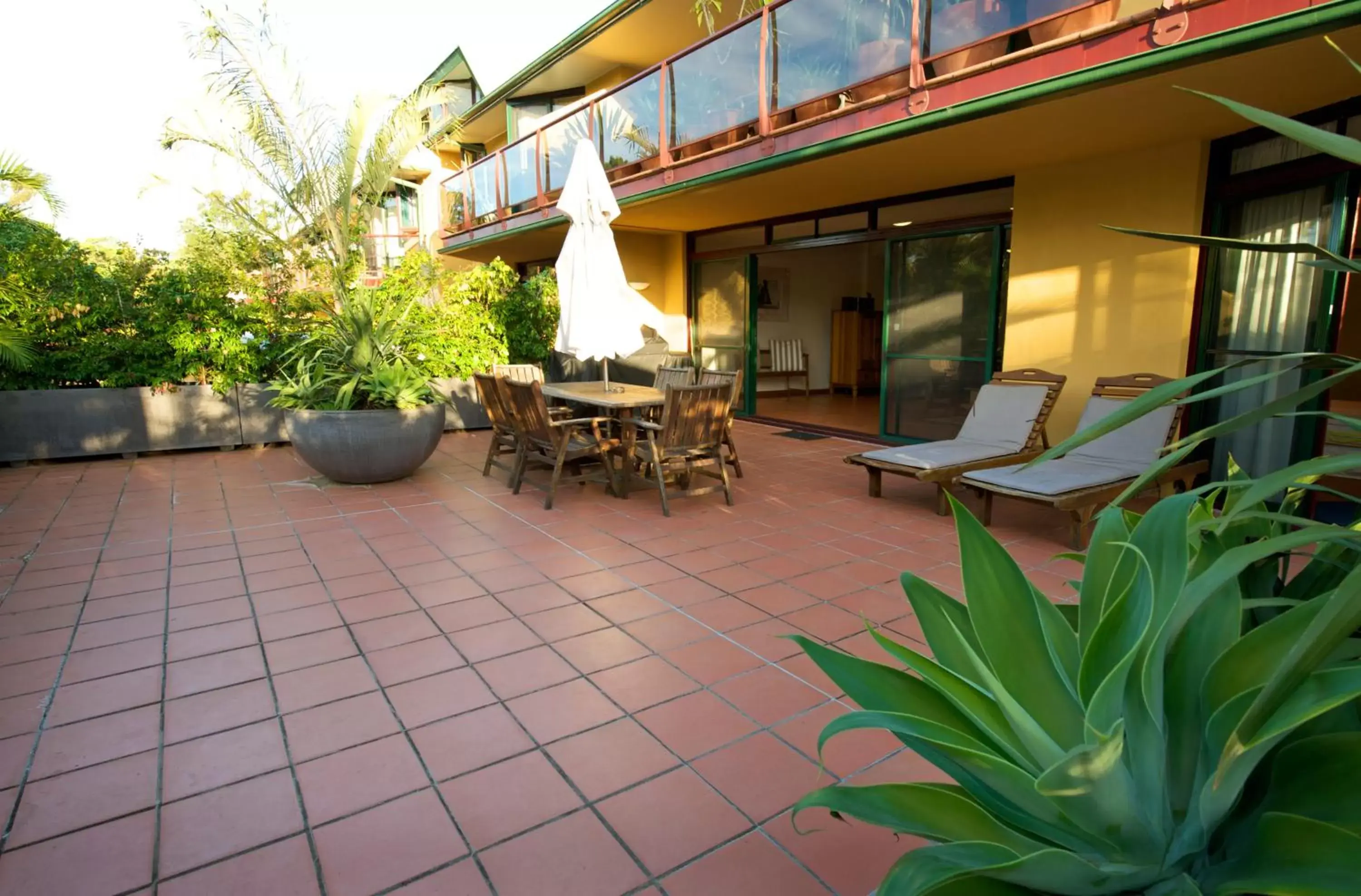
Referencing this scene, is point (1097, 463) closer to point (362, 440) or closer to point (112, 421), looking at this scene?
point (362, 440)

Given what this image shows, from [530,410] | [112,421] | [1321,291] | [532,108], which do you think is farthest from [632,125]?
[532,108]

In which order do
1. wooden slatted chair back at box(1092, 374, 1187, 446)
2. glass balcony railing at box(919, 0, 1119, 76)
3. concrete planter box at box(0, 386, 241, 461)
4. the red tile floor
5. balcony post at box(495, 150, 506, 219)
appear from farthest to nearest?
balcony post at box(495, 150, 506, 219), concrete planter box at box(0, 386, 241, 461), wooden slatted chair back at box(1092, 374, 1187, 446), glass balcony railing at box(919, 0, 1119, 76), the red tile floor

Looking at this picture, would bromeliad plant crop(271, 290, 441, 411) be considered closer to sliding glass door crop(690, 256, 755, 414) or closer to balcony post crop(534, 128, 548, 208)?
balcony post crop(534, 128, 548, 208)

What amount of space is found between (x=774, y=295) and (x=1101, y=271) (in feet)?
21.3

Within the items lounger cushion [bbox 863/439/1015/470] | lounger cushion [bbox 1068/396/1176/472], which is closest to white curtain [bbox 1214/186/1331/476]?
lounger cushion [bbox 1068/396/1176/472]

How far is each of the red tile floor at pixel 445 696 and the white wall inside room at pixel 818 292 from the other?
753 centimetres

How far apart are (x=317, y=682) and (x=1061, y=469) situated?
13.9 ft

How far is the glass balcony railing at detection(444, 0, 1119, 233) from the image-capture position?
15.5 ft

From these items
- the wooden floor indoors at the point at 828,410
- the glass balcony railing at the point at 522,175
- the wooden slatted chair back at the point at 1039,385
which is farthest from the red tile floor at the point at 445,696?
the glass balcony railing at the point at 522,175

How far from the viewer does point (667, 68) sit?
7168 mm

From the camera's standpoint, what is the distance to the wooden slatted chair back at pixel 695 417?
483cm

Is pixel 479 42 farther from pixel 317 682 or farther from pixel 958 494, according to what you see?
pixel 317 682

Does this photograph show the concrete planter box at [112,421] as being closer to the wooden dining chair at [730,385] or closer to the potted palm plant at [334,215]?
the potted palm plant at [334,215]

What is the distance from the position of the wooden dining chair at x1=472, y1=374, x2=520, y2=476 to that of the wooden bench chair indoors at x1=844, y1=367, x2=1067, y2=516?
2596 mm
